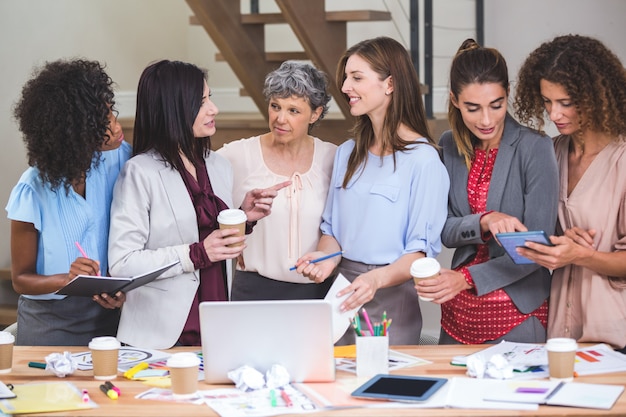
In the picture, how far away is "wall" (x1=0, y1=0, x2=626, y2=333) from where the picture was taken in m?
5.20

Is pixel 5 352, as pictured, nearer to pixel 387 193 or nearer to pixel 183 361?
pixel 183 361

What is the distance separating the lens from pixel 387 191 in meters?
2.93

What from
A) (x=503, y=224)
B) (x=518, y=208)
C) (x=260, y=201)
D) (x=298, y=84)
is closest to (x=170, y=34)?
(x=298, y=84)

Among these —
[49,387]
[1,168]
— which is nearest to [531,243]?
[49,387]

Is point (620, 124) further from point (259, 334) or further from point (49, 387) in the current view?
point (49, 387)

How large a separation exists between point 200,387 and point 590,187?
4.38ft

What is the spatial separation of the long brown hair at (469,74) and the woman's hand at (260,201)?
0.60 metres

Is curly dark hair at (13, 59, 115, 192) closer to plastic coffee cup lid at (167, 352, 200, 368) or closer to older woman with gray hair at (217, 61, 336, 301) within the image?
older woman with gray hair at (217, 61, 336, 301)

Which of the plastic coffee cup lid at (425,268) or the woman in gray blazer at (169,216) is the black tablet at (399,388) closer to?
the plastic coffee cup lid at (425,268)

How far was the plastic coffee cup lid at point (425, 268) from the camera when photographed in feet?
8.26

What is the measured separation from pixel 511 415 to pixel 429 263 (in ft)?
1.87

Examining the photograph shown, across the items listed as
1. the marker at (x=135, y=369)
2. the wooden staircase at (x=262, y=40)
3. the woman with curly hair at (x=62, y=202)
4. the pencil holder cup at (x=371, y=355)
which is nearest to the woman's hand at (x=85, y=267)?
the woman with curly hair at (x=62, y=202)

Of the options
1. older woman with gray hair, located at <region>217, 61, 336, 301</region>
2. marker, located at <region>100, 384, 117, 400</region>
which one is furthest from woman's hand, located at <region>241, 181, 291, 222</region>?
marker, located at <region>100, 384, 117, 400</region>

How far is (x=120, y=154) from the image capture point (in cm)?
312
